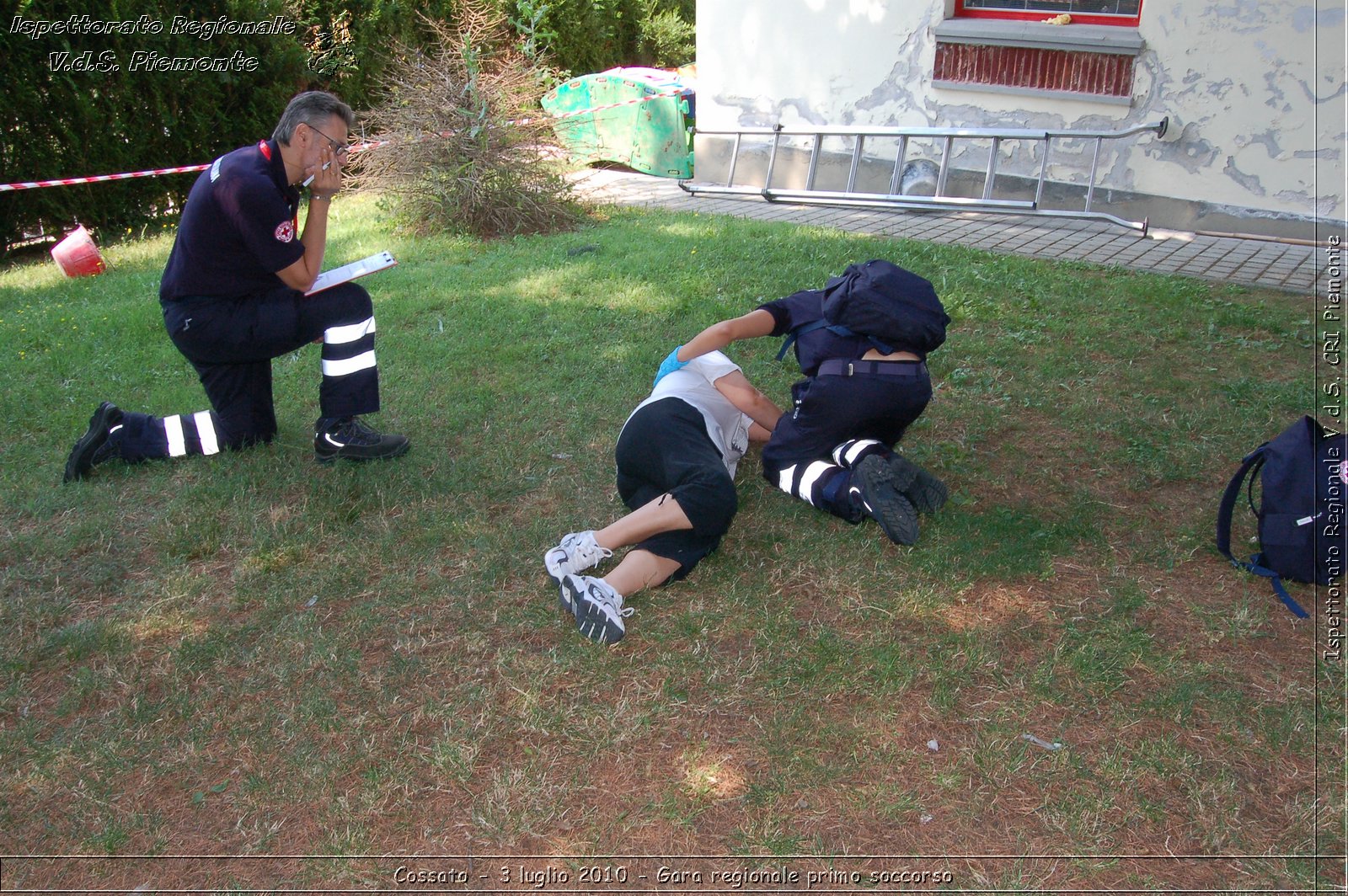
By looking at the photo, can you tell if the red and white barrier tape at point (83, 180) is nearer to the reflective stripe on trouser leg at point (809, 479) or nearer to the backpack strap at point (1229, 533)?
the reflective stripe on trouser leg at point (809, 479)

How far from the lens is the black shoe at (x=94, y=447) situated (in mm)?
4184

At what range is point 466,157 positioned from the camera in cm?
821

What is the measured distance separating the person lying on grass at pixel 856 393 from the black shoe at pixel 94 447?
8.15 ft

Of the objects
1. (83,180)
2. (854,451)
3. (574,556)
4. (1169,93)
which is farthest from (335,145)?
(1169,93)

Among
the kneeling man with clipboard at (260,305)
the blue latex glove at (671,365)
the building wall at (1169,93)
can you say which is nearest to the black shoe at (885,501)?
the blue latex glove at (671,365)

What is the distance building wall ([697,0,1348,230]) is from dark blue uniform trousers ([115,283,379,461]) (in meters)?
6.34

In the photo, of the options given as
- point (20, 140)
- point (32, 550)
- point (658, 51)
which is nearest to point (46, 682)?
point (32, 550)

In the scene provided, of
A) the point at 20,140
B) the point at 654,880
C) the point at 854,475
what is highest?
the point at 20,140

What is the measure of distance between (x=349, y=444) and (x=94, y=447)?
3.48ft

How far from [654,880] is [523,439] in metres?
2.58

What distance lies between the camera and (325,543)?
146 inches

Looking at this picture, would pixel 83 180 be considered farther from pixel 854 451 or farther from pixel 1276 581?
pixel 1276 581

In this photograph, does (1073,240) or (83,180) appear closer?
(1073,240)

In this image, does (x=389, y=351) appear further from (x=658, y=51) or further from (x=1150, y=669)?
(x=658, y=51)
